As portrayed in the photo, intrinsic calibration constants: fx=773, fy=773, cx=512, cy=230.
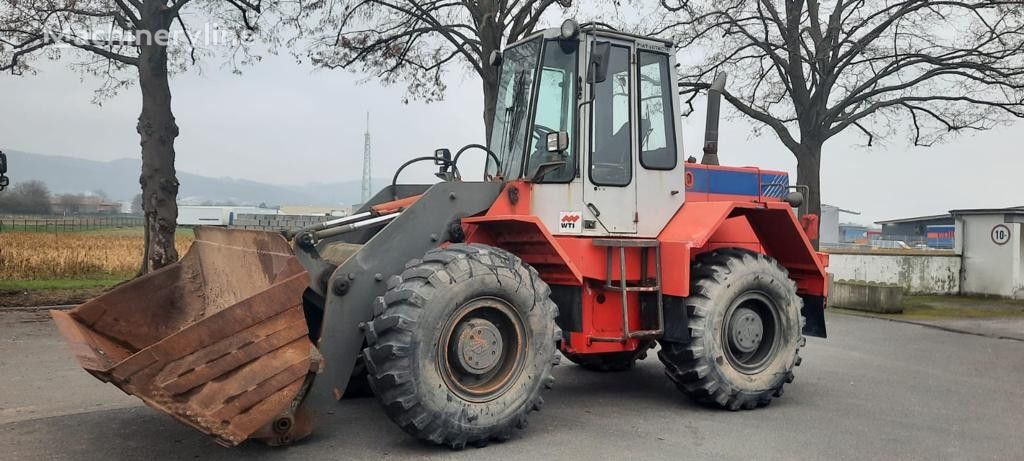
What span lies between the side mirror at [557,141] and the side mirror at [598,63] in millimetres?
484

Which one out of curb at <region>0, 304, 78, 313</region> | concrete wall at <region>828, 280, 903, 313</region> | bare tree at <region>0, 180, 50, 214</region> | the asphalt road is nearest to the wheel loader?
the asphalt road

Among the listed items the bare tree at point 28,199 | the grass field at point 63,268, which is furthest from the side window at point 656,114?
the bare tree at point 28,199

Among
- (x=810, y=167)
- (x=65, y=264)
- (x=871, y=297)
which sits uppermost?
(x=810, y=167)

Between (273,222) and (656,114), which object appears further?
(273,222)

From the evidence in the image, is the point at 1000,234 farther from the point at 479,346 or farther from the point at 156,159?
the point at 156,159

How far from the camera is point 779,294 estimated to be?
6531mm

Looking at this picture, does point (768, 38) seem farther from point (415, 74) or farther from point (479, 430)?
point (479, 430)

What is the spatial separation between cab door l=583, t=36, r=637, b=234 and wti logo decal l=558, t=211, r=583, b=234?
11cm

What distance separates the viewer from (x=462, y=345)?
5.06 meters

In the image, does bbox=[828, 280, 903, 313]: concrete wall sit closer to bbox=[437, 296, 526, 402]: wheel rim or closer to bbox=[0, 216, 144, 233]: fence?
bbox=[437, 296, 526, 402]: wheel rim

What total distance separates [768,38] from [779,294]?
12.3 meters

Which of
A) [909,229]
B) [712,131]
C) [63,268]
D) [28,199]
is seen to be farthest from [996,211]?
[909,229]

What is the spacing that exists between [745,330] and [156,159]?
1096cm

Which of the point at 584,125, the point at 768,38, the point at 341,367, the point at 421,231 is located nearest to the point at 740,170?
the point at 584,125
